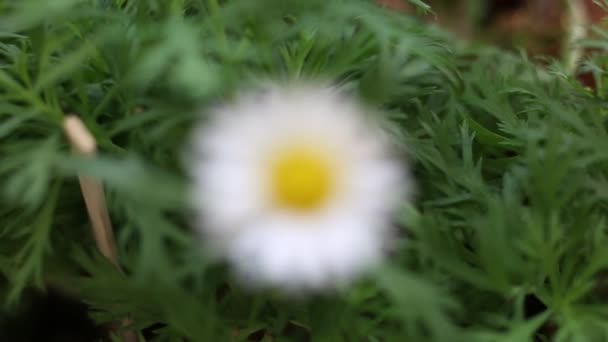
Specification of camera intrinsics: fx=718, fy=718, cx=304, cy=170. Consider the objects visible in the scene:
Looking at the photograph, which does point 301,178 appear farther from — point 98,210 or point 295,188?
point 98,210

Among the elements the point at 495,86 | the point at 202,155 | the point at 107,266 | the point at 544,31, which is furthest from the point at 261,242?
Result: the point at 544,31

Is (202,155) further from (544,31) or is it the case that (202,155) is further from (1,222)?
(544,31)

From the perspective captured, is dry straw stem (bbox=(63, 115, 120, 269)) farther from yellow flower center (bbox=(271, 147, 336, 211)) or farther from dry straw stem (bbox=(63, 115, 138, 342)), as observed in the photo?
yellow flower center (bbox=(271, 147, 336, 211))

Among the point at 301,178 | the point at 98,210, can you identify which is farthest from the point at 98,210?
the point at 301,178

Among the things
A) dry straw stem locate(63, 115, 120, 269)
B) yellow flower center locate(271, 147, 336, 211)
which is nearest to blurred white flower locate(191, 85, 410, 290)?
yellow flower center locate(271, 147, 336, 211)

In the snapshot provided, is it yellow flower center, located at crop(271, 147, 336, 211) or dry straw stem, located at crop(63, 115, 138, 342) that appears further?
dry straw stem, located at crop(63, 115, 138, 342)

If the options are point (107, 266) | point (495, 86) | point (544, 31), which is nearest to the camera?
point (107, 266)

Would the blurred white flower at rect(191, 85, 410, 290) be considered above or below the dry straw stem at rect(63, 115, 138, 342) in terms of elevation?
above

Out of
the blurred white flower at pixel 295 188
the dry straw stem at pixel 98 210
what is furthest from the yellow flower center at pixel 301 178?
the dry straw stem at pixel 98 210
